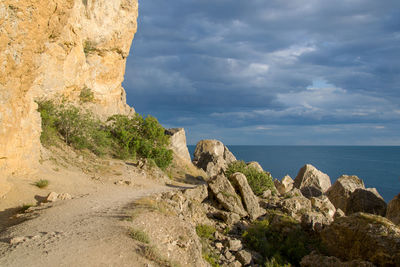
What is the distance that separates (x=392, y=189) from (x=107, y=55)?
62.0 m

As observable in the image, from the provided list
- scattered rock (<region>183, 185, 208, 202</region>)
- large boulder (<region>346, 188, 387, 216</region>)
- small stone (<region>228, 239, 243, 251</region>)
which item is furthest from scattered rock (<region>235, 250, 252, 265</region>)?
large boulder (<region>346, 188, 387, 216</region>)

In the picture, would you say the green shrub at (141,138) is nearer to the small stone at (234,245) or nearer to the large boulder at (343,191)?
the large boulder at (343,191)

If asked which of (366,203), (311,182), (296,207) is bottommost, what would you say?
(366,203)

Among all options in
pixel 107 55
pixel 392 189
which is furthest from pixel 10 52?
pixel 392 189

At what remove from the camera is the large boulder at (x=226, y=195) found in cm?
1412

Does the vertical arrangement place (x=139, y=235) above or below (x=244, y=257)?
above

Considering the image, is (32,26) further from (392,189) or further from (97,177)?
(392,189)

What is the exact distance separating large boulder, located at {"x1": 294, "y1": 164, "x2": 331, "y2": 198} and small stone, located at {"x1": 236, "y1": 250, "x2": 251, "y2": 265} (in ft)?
58.0

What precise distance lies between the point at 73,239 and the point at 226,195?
27.6 ft

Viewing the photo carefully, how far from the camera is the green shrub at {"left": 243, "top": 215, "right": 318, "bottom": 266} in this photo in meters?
10.9

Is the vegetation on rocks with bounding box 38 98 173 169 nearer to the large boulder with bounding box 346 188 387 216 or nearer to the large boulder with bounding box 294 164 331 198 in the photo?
the large boulder with bounding box 294 164 331 198

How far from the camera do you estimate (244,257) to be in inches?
394

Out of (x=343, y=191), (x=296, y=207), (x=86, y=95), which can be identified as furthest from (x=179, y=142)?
(x=296, y=207)

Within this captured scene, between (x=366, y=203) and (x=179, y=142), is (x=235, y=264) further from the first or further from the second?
(x=179, y=142)
